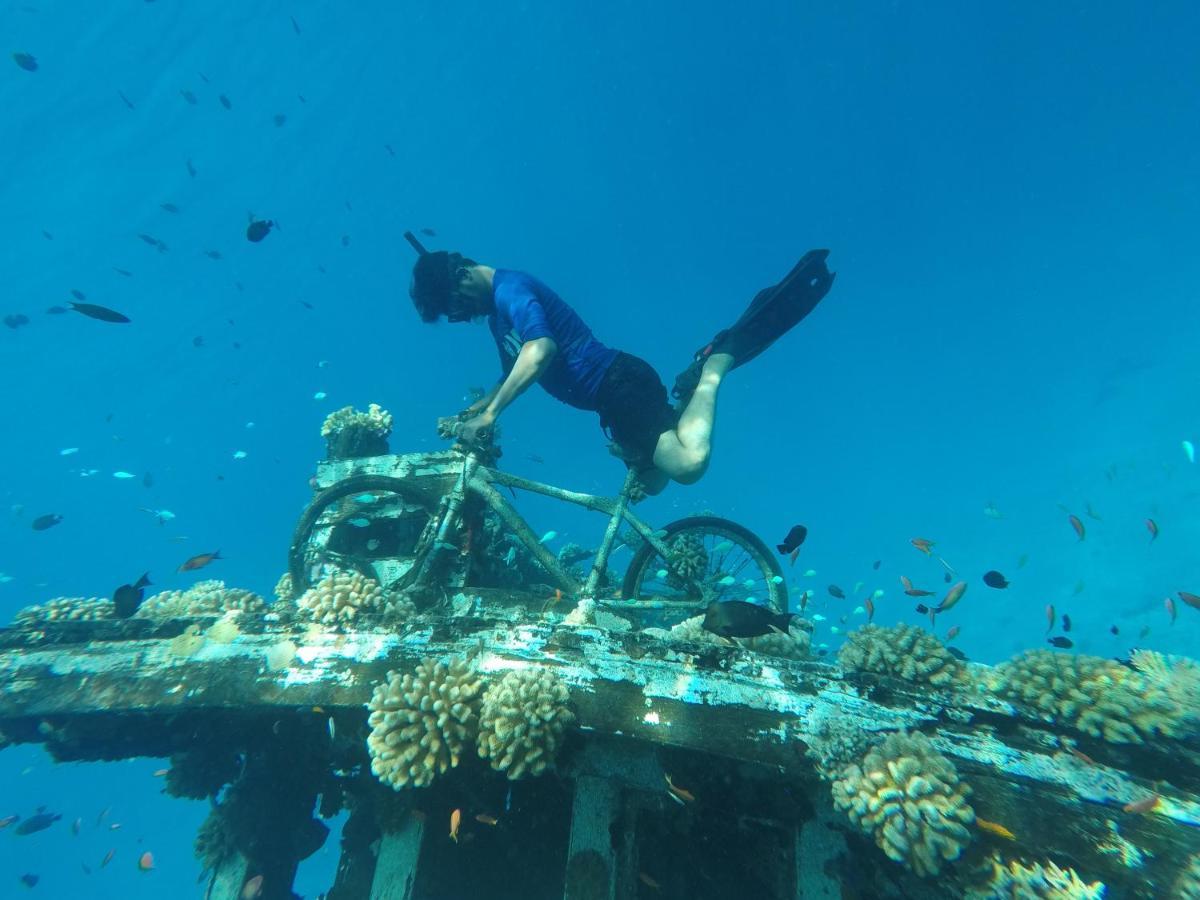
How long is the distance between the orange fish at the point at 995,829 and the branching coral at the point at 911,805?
5 centimetres

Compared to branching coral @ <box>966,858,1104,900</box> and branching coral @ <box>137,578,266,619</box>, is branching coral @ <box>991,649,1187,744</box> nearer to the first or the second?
branching coral @ <box>966,858,1104,900</box>

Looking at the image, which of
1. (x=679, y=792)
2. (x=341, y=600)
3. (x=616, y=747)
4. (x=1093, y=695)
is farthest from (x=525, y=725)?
(x=1093, y=695)

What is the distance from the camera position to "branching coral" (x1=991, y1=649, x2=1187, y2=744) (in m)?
3.01

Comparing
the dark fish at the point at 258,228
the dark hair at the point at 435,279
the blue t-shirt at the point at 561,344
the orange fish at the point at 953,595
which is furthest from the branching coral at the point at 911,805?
the dark fish at the point at 258,228

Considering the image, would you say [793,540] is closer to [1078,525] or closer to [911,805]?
[911,805]

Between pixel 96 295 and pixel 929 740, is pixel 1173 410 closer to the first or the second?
pixel 929 740

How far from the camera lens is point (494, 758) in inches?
126

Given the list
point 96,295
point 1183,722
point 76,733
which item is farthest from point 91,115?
point 1183,722

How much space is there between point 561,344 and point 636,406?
1.06 meters

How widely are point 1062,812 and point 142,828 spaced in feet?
213

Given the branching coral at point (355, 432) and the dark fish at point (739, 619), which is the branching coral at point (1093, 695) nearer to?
the dark fish at point (739, 619)

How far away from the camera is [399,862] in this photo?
3676mm

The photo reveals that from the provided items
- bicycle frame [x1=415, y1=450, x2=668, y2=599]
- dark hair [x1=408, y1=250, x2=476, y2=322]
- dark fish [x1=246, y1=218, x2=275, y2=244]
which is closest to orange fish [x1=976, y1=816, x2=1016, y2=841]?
bicycle frame [x1=415, y1=450, x2=668, y2=599]

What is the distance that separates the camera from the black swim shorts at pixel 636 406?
17.4 ft
